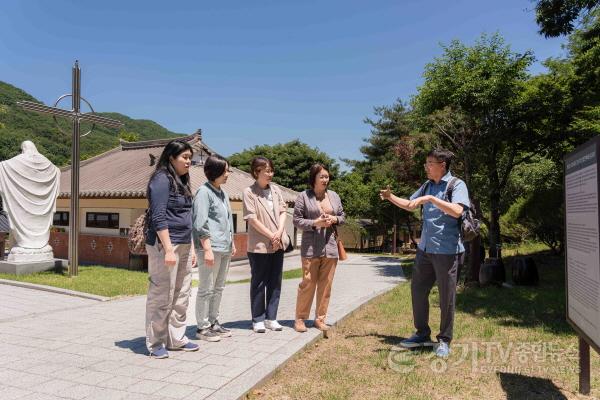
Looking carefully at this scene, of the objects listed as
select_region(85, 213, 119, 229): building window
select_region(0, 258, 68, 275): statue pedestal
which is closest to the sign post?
select_region(0, 258, 68, 275): statue pedestal

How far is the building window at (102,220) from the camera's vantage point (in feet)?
54.8

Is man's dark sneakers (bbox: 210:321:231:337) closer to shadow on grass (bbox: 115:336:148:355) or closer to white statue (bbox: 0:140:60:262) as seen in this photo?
shadow on grass (bbox: 115:336:148:355)

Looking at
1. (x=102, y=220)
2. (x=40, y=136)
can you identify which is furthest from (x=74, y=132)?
(x=40, y=136)

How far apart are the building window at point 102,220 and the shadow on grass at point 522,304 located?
41.8 ft

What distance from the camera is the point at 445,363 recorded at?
3992 mm

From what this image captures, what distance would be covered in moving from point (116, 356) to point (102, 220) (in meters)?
14.3

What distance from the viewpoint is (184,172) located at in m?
4.14

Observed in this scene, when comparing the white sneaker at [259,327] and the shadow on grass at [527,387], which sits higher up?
the white sneaker at [259,327]

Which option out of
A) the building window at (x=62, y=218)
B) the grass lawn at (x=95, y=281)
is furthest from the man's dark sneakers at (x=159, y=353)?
the building window at (x=62, y=218)

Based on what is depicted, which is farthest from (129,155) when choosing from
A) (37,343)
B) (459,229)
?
(459,229)

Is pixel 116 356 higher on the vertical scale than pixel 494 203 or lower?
lower

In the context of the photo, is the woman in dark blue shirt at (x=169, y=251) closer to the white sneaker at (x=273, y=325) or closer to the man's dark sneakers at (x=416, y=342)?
the white sneaker at (x=273, y=325)

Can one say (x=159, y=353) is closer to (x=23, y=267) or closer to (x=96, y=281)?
(x=96, y=281)

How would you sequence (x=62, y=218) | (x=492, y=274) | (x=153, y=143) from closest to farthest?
(x=492, y=274)
(x=62, y=218)
(x=153, y=143)
